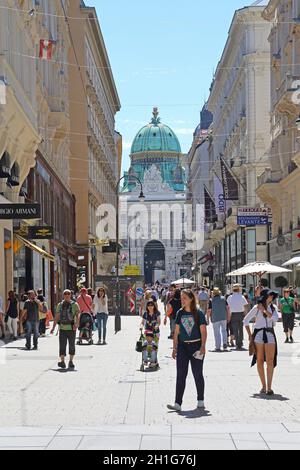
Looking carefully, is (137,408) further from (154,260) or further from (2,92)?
(154,260)

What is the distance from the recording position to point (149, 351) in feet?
61.6

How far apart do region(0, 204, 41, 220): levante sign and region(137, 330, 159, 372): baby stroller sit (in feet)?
28.6

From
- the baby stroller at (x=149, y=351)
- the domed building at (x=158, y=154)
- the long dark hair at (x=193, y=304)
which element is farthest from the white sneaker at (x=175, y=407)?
the domed building at (x=158, y=154)

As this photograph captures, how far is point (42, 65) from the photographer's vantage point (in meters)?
42.2

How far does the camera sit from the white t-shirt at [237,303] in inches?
930

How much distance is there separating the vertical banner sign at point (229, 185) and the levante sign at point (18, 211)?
1274 inches

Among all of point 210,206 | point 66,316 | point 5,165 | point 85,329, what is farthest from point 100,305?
point 210,206

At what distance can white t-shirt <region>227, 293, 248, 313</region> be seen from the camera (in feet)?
77.5

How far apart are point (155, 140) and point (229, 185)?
133217mm

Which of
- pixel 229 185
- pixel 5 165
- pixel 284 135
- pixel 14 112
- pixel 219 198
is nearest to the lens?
pixel 14 112

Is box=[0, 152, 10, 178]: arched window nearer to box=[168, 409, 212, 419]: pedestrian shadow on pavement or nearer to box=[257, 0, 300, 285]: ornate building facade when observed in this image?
box=[257, 0, 300, 285]: ornate building facade

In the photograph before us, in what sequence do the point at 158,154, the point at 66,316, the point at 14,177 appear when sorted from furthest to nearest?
1. the point at 158,154
2. the point at 14,177
3. the point at 66,316

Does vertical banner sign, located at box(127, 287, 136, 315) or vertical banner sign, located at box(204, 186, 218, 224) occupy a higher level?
vertical banner sign, located at box(204, 186, 218, 224)

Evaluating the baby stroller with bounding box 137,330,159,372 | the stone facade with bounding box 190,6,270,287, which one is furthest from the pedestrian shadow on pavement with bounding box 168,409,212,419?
the stone facade with bounding box 190,6,270,287
